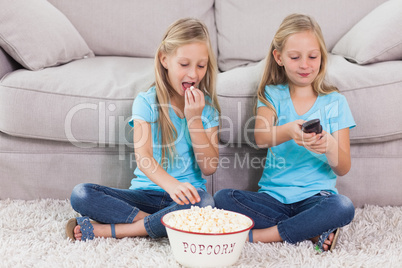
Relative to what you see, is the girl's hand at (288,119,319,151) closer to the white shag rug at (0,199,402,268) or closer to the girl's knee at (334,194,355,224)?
the girl's knee at (334,194,355,224)

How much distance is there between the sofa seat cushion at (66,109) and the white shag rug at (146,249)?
295 millimetres

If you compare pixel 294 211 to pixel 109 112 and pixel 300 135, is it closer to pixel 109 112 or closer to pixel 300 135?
pixel 300 135

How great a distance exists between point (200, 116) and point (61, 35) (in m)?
0.84

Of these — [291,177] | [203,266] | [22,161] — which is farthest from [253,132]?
[22,161]

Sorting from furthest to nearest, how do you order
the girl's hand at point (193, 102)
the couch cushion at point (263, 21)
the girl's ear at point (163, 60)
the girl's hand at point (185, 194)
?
the couch cushion at point (263, 21), the girl's ear at point (163, 60), the girl's hand at point (193, 102), the girl's hand at point (185, 194)

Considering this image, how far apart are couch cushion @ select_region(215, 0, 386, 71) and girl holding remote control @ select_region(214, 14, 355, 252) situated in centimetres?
62

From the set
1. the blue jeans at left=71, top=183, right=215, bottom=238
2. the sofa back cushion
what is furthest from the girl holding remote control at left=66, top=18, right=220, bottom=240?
the sofa back cushion

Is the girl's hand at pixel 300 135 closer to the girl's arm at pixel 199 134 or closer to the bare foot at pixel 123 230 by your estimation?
the girl's arm at pixel 199 134

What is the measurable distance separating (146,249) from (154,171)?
239 mm

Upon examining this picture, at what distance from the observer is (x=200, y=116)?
57.5 inches

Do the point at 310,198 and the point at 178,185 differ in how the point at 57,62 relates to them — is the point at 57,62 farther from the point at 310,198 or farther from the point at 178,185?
the point at 310,198

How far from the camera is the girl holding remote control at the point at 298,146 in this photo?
52.9 inches

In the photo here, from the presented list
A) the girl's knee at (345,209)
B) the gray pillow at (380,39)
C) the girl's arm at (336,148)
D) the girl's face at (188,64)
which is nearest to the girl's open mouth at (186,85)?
the girl's face at (188,64)

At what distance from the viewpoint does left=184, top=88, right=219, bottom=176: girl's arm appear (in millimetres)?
1433
